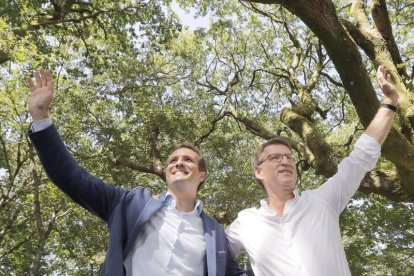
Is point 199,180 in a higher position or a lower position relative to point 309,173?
lower

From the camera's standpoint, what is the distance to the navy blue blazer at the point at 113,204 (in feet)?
7.17

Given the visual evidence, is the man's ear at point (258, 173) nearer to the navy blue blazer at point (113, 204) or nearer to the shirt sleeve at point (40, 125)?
the navy blue blazer at point (113, 204)

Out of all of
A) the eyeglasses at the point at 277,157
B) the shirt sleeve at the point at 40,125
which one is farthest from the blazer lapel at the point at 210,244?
the shirt sleeve at the point at 40,125

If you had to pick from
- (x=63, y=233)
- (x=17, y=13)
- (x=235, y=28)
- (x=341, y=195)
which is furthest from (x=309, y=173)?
(x=341, y=195)

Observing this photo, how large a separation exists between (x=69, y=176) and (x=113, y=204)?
0.36 meters

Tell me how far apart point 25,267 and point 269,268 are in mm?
15009

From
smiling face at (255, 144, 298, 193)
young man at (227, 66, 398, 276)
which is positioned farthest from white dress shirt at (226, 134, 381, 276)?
smiling face at (255, 144, 298, 193)

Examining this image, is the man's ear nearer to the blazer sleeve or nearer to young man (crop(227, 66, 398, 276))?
young man (crop(227, 66, 398, 276))

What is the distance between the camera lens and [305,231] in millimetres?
2449

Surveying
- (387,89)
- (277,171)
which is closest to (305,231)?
(277,171)

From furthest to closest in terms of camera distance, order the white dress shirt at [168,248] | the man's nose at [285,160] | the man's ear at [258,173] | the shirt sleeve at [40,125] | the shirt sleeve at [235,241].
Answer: the man's ear at [258,173] < the man's nose at [285,160] < the shirt sleeve at [235,241] < the white dress shirt at [168,248] < the shirt sleeve at [40,125]

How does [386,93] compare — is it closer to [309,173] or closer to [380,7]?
[380,7]

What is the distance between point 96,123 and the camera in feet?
38.2

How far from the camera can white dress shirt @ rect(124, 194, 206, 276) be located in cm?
229
